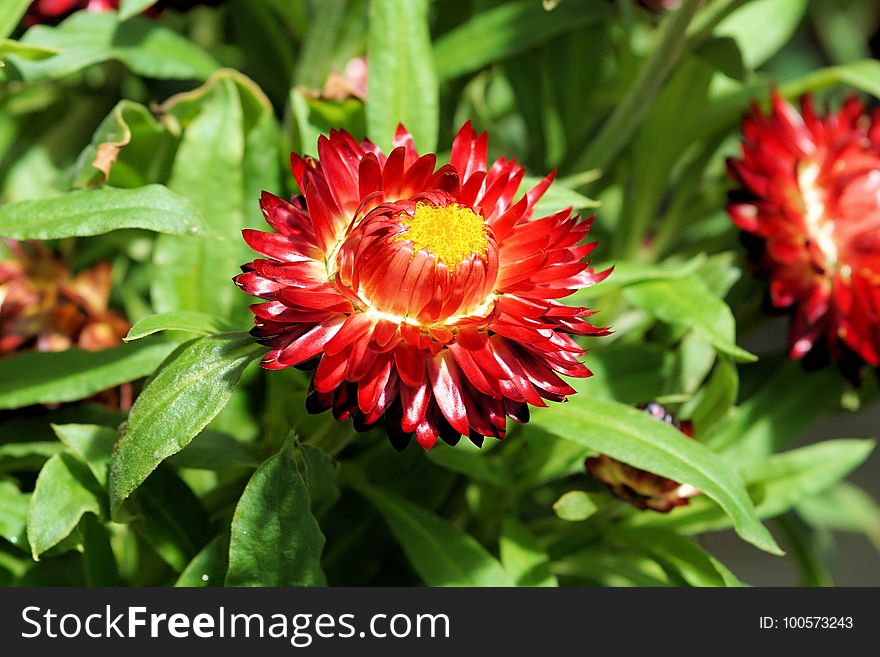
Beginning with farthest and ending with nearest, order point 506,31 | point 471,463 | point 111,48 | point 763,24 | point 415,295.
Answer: point 763,24 → point 506,31 → point 111,48 → point 471,463 → point 415,295

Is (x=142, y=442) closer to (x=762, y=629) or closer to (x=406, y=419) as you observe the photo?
(x=406, y=419)

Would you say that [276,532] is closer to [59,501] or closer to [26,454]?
[59,501]

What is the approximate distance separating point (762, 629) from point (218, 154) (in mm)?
692

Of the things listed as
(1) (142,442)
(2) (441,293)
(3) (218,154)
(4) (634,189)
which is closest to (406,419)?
(2) (441,293)

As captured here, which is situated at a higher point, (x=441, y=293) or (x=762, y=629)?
(x=441, y=293)

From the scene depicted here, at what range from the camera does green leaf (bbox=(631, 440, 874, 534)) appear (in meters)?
1.06

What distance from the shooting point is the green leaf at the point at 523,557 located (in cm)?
94

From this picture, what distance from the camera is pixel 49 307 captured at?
1089 millimetres

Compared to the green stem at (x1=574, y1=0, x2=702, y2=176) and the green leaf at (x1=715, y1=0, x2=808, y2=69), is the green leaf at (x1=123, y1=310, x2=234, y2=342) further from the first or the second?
the green leaf at (x1=715, y1=0, x2=808, y2=69)

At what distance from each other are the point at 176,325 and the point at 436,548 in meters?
0.34

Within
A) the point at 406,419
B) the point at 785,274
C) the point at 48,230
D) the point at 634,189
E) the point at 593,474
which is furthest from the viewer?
the point at 634,189

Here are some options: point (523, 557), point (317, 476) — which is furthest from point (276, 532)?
point (523, 557)

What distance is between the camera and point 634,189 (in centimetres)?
125

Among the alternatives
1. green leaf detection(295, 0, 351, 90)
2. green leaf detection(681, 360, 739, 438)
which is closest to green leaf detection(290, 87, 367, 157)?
green leaf detection(295, 0, 351, 90)
